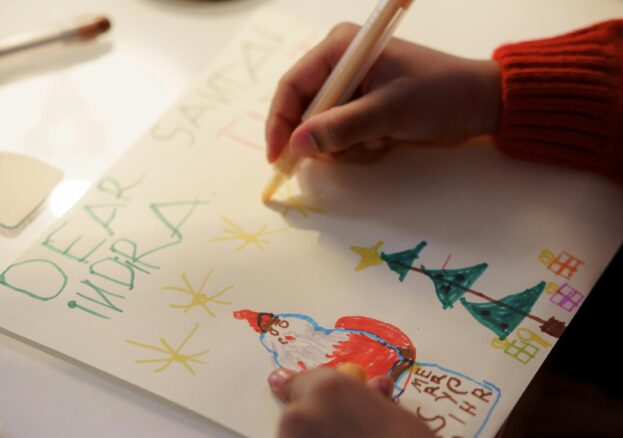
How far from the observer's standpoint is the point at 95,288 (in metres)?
0.46

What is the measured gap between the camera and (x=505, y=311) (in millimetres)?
457

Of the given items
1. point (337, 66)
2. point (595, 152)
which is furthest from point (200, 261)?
point (595, 152)

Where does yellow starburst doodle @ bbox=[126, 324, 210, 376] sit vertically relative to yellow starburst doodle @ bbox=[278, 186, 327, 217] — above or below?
below

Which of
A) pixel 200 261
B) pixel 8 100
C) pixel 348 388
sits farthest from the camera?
pixel 8 100

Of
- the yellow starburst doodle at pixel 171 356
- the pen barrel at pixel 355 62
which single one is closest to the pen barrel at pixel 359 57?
the pen barrel at pixel 355 62

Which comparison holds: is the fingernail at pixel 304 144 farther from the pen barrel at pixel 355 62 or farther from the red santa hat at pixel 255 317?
the red santa hat at pixel 255 317

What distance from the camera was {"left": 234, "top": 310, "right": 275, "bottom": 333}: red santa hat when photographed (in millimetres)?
440

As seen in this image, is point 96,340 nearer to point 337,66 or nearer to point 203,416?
point 203,416

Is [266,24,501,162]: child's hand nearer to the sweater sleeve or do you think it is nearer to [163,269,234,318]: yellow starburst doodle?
the sweater sleeve

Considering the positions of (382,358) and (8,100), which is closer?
(382,358)

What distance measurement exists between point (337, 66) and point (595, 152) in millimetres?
213

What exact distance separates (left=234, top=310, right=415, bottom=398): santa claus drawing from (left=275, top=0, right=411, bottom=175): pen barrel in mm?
143

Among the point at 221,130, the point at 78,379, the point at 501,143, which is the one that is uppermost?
the point at 501,143

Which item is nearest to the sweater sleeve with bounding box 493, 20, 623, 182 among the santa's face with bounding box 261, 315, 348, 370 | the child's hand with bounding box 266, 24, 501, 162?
the child's hand with bounding box 266, 24, 501, 162
